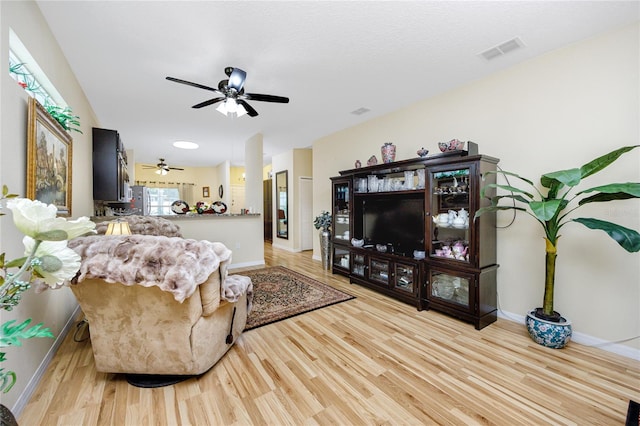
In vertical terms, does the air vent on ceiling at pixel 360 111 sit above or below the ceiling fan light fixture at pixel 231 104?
above

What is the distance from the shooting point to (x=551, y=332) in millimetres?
2217

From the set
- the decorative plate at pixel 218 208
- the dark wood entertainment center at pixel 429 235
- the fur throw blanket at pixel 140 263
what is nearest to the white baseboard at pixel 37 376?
the fur throw blanket at pixel 140 263

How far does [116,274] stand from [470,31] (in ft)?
10.3

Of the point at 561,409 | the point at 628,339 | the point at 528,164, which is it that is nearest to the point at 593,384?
the point at 561,409

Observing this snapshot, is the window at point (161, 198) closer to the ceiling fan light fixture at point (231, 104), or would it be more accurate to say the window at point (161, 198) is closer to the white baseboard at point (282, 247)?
the white baseboard at point (282, 247)

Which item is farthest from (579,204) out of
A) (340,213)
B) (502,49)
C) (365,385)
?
(340,213)

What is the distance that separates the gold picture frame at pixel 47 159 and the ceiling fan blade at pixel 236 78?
1397 millimetres

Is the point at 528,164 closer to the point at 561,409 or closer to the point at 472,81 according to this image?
the point at 472,81

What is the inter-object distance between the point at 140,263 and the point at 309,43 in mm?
2232

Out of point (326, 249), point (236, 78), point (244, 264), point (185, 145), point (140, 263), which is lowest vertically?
point (244, 264)

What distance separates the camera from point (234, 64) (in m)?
2.73

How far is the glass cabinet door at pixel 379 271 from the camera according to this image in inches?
140

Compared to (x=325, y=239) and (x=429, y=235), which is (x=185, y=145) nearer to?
(x=325, y=239)

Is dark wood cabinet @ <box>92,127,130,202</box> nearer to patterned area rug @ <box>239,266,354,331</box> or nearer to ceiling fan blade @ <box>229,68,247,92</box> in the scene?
ceiling fan blade @ <box>229,68,247,92</box>
